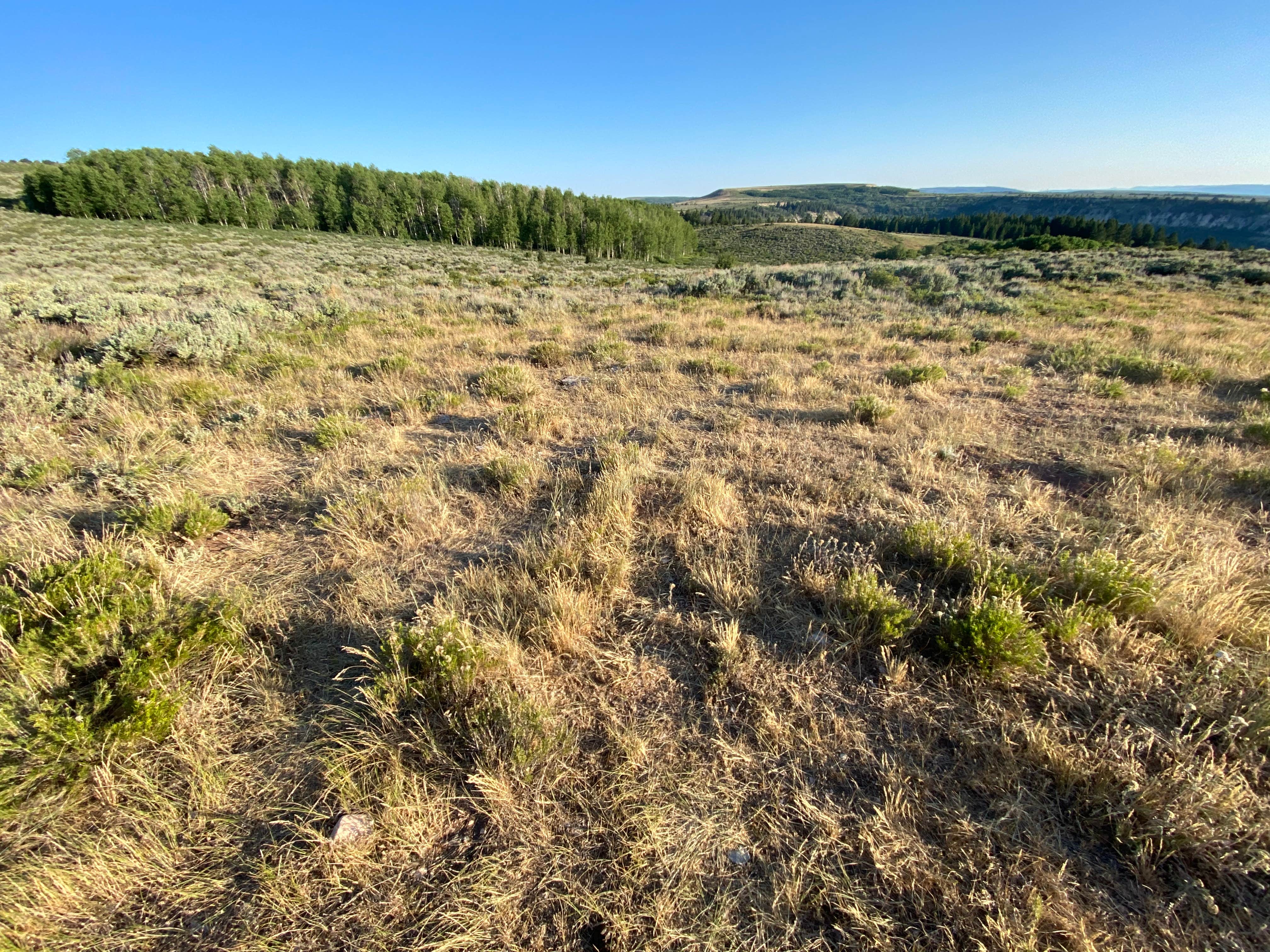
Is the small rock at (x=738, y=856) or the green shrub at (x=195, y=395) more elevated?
the green shrub at (x=195, y=395)

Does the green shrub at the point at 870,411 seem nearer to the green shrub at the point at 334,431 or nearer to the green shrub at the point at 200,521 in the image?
the green shrub at the point at 334,431

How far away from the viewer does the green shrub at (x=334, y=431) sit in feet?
16.4

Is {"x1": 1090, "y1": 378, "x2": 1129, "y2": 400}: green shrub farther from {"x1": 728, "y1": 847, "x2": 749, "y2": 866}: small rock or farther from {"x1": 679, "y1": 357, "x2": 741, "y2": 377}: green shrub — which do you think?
{"x1": 728, "y1": 847, "x2": 749, "y2": 866}: small rock

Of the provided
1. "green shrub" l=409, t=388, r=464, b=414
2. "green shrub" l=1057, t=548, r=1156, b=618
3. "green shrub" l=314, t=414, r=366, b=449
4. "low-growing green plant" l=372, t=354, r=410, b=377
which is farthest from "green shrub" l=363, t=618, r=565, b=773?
"low-growing green plant" l=372, t=354, r=410, b=377

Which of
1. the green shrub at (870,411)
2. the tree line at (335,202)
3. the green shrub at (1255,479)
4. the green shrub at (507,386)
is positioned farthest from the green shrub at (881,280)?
the tree line at (335,202)

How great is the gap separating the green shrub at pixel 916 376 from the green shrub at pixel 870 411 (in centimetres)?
174

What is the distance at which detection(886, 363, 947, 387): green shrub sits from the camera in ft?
23.3

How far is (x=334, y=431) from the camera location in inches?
201

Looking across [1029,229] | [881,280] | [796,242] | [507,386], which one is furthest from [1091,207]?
[507,386]

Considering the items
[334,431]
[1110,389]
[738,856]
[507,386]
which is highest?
[507,386]

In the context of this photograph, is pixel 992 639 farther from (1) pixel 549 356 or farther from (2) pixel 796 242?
(2) pixel 796 242

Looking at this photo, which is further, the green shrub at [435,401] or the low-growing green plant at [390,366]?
the low-growing green plant at [390,366]

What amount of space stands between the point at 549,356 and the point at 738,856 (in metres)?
7.66

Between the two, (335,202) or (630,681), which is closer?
(630,681)
